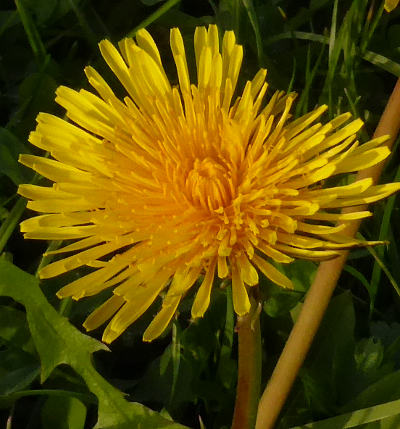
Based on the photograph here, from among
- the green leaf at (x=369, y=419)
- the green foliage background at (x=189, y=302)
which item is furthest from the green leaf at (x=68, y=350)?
the green leaf at (x=369, y=419)

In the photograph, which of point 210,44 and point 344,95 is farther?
point 344,95

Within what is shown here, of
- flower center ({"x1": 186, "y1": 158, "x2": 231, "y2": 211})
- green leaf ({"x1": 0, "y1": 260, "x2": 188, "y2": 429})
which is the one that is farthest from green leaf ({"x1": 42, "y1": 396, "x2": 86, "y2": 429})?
flower center ({"x1": 186, "y1": 158, "x2": 231, "y2": 211})

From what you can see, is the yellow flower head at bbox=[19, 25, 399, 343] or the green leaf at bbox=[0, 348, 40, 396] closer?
the yellow flower head at bbox=[19, 25, 399, 343]

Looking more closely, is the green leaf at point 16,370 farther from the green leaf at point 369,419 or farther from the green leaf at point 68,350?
the green leaf at point 369,419

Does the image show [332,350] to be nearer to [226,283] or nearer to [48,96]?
[226,283]

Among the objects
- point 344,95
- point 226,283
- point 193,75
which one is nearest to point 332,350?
point 226,283

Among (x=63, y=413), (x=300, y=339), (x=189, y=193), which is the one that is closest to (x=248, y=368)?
(x=300, y=339)

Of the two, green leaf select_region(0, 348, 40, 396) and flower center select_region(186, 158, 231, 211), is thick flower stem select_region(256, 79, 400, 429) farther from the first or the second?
green leaf select_region(0, 348, 40, 396)
